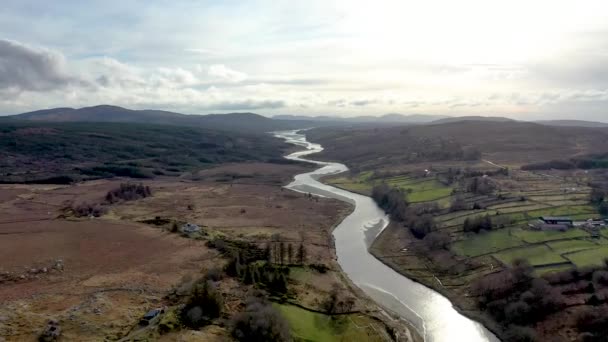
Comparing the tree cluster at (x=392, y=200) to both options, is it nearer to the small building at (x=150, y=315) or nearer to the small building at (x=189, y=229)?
the small building at (x=189, y=229)

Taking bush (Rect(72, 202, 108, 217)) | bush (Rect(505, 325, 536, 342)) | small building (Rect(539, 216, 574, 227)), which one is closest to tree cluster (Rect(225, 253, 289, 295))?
bush (Rect(505, 325, 536, 342))

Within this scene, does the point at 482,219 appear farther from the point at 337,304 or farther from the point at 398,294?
the point at 337,304

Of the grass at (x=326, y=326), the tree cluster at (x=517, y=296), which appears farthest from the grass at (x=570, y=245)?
the grass at (x=326, y=326)

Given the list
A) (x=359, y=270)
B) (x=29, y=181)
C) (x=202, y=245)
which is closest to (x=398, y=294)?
(x=359, y=270)

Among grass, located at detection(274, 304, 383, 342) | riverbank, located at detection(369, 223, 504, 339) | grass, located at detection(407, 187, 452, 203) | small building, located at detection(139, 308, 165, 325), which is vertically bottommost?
riverbank, located at detection(369, 223, 504, 339)

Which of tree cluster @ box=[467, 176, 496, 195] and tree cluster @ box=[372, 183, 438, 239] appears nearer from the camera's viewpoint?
tree cluster @ box=[372, 183, 438, 239]

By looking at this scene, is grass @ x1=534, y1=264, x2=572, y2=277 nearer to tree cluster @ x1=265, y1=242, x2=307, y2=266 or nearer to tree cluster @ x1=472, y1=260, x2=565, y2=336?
tree cluster @ x1=472, y1=260, x2=565, y2=336

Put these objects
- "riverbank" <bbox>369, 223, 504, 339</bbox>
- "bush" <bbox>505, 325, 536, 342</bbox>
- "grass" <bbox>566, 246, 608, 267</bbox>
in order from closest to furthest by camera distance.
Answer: "bush" <bbox>505, 325, 536, 342</bbox> → "riverbank" <bbox>369, 223, 504, 339</bbox> → "grass" <bbox>566, 246, 608, 267</bbox>
